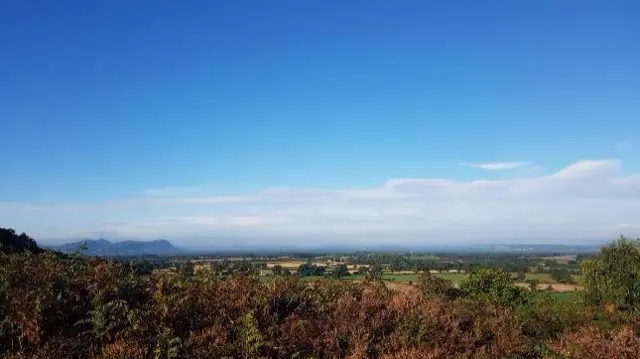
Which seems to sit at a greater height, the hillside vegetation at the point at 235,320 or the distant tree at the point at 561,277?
the hillside vegetation at the point at 235,320

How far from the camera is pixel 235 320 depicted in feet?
42.0

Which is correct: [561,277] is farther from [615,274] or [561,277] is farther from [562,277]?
[615,274]

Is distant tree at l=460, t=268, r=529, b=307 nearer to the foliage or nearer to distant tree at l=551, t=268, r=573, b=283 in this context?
the foliage

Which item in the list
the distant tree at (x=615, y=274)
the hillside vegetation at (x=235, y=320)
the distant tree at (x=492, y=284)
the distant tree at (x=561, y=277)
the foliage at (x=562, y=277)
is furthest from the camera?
the distant tree at (x=561, y=277)

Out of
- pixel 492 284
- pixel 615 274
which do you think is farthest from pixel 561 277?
pixel 492 284

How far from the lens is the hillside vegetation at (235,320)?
11102 millimetres

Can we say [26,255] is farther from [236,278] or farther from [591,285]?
[591,285]

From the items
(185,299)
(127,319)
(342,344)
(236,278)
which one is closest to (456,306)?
(342,344)

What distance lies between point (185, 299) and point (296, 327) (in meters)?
2.83

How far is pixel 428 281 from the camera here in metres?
53.5

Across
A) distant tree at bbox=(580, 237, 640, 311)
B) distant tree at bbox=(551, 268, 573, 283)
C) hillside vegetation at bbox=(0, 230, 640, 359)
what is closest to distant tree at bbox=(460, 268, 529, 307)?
distant tree at bbox=(580, 237, 640, 311)

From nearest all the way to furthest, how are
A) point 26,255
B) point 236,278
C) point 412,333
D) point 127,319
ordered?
1. point 127,319
2. point 412,333
3. point 26,255
4. point 236,278

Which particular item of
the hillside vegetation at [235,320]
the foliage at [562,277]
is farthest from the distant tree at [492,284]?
the foliage at [562,277]

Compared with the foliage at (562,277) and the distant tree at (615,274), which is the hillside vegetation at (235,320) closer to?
the distant tree at (615,274)
